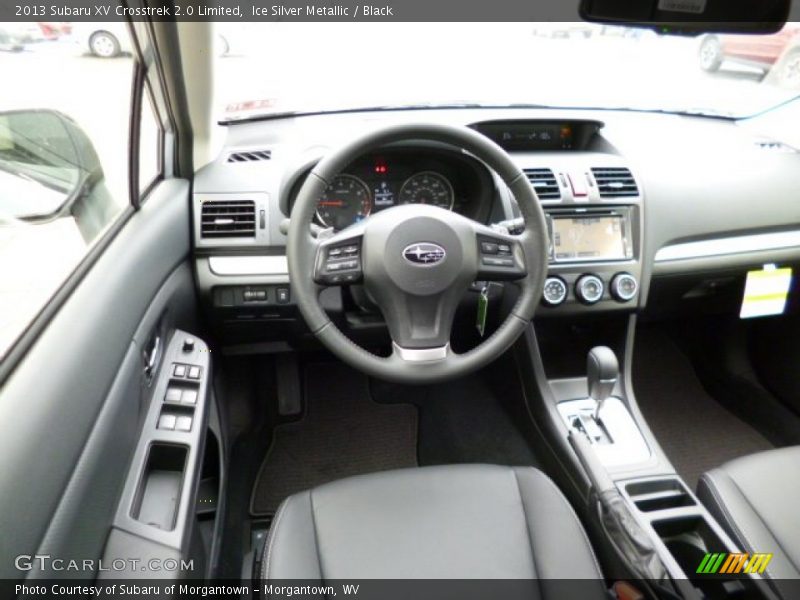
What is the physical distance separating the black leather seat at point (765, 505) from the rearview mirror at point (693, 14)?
3.48ft

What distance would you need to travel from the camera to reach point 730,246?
80.9 inches

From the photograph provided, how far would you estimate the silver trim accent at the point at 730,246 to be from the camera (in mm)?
1976

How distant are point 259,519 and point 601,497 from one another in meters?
1.13

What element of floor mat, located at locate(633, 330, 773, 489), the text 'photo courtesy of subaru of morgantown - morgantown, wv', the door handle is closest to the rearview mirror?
the text 'photo courtesy of subaru of morgantown - morgantown, wv'

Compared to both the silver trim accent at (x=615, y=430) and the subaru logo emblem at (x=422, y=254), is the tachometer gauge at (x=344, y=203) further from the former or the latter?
the silver trim accent at (x=615, y=430)

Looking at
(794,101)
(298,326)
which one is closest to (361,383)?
(298,326)

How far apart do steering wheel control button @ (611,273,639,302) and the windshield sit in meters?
0.80

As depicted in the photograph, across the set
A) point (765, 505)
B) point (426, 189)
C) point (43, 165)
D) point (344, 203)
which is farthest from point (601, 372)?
point (43, 165)

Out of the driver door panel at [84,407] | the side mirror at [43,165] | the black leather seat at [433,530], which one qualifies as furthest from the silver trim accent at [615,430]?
the side mirror at [43,165]

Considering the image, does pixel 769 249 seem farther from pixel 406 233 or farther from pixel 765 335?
pixel 406 233

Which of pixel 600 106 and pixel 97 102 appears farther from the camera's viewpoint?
pixel 600 106

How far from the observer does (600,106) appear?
2373 millimetres

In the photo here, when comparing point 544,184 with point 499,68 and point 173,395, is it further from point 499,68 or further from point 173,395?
point 173,395

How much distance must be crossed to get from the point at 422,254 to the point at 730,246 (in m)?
1.38
